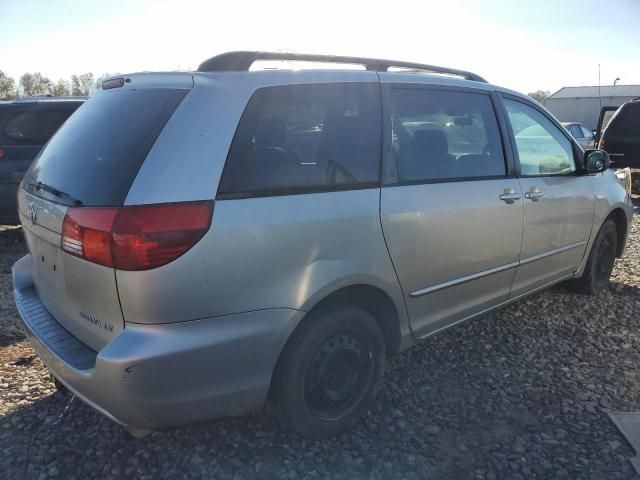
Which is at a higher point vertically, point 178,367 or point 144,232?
point 144,232

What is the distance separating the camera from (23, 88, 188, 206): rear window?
2.11m

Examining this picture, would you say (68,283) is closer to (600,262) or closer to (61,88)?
(600,262)

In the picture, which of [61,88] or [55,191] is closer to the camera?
[55,191]

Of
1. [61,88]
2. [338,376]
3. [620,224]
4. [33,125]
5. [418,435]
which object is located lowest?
[418,435]

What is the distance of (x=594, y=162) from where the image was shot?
13.9ft

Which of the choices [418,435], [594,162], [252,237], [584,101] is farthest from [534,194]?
[584,101]

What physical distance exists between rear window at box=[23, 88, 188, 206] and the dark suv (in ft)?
13.6

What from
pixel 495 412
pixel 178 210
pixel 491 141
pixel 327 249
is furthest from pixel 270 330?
pixel 491 141

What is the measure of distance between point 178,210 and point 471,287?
6.45 ft

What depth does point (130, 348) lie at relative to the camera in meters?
1.99

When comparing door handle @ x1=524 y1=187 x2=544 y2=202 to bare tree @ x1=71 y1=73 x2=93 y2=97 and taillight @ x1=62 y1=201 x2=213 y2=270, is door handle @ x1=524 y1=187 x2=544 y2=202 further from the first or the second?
bare tree @ x1=71 y1=73 x2=93 y2=97

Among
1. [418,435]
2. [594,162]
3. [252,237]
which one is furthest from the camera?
[594,162]

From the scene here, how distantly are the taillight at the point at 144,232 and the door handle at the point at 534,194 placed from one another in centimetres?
235

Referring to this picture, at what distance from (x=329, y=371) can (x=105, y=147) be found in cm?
146
